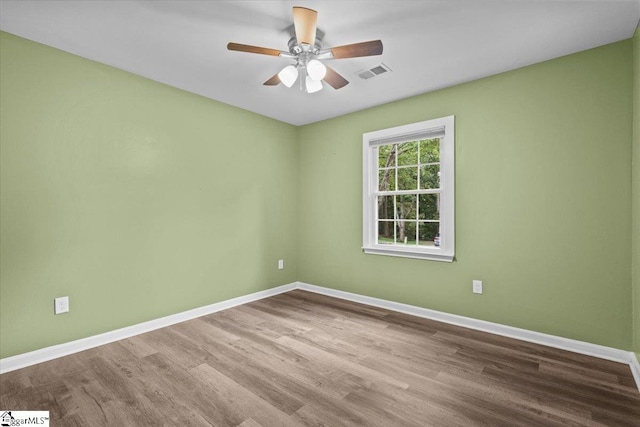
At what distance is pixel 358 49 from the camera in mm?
1961

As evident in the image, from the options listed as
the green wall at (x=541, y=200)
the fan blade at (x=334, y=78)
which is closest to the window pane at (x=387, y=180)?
the green wall at (x=541, y=200)

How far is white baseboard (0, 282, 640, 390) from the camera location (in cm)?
230

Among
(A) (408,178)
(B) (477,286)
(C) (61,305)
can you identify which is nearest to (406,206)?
(A) (408,178)

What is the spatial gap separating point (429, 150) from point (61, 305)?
3.89 meters

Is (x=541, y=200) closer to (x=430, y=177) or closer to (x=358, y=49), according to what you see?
(x=430, y=177)

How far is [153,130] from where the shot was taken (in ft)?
10.0

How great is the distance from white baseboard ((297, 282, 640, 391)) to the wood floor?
90mm

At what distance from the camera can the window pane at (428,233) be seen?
3512mm

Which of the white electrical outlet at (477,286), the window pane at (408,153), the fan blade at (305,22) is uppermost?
the fan blade at (305,22)

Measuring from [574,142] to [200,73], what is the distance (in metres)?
3.40

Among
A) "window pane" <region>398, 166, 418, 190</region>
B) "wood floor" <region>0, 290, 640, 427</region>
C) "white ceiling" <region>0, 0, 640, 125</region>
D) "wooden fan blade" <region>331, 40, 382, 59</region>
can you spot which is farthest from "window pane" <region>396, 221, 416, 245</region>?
"wooden fan blade" <region>331, 40, 382, 59</region>

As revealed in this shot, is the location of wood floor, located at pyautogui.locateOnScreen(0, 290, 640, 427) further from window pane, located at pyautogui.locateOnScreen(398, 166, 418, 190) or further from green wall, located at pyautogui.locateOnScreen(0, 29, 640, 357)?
window pane, located at pyautogui.locateOnScreen(398, 166, 418, 190)

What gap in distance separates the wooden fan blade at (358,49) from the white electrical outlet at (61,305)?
2889 millimetres

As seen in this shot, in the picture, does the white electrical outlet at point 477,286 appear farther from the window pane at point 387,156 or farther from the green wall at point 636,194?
the window pane at point 387,156
